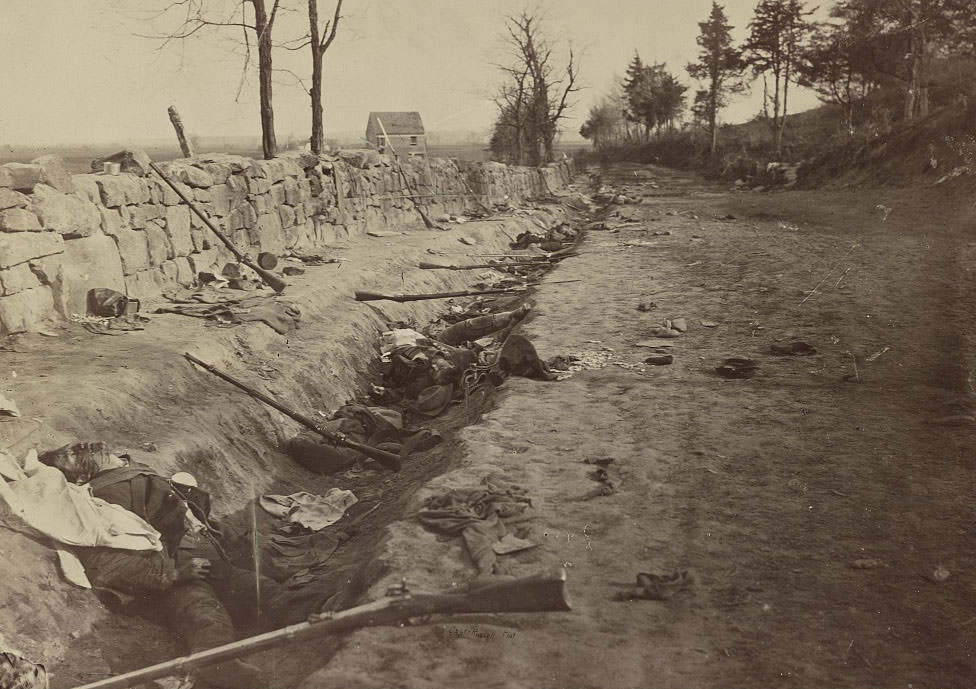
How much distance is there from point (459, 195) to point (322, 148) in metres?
6.21

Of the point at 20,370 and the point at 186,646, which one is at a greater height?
the point at 20,370

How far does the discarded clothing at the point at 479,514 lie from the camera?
4309mm

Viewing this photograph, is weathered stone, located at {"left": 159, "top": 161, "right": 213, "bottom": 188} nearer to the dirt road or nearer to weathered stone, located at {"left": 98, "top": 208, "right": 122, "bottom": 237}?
weathered stone, located at {"left": 98, "top": 208, "right": 122, "bottom": 237}

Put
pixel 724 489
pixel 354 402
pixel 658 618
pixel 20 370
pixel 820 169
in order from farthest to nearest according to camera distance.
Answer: pixel 820 169, pixel 354 402, pixel 20 370, pixel 724 489, pixel 658 618

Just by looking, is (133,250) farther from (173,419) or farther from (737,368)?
(737,368)

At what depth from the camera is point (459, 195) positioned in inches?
872

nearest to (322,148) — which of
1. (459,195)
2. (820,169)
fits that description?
(459,195)

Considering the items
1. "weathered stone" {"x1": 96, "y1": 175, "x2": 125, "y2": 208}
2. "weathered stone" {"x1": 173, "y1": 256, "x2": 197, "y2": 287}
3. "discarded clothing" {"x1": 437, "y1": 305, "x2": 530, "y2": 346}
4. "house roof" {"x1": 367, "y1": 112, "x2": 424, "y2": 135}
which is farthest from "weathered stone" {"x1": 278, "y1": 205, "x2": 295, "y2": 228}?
"house roof" {"x1": 367, "y1": 112, "x2": 424, "y2": 135}

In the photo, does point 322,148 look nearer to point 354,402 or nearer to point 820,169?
point 354,402

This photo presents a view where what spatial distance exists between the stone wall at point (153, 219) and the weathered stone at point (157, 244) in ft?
0.04

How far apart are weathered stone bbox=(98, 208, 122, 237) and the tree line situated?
2362 cm

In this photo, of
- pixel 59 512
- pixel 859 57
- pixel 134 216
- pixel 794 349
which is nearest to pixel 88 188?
pixel 134 216

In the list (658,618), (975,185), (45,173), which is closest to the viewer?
(658,618)

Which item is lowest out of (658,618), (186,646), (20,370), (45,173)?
(186,646)
